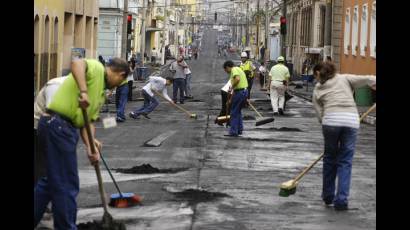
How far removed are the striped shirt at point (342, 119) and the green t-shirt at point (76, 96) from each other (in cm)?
354

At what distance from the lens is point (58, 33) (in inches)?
1403

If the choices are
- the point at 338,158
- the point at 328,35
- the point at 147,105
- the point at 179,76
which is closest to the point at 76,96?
the point at 338,158

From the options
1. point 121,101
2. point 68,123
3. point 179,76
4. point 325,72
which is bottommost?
point 121,101

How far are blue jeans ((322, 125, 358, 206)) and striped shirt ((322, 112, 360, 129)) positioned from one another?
0.04 metres

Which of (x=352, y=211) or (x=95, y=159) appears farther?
(x=352, y=211)

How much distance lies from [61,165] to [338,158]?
3.91 meters

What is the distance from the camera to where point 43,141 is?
796cm

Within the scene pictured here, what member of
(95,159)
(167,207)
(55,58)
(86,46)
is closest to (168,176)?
(167,207)

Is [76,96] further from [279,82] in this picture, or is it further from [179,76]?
[179,76]

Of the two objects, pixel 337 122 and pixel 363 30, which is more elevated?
Answer: pixel 363 30

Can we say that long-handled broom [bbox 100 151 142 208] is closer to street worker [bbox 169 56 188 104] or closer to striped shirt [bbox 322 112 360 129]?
striped shirt [bbox 322 112 360 129]
